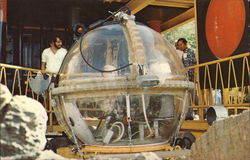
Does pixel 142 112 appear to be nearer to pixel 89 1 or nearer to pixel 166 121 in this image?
pixel 166 121

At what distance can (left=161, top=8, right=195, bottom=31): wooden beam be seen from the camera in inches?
402

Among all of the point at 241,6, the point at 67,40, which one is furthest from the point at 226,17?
the point at 67,40

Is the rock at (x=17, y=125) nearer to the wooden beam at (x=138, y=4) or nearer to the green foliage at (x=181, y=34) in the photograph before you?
the wooden beam at (x=138, y=4)

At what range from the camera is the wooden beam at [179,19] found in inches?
402

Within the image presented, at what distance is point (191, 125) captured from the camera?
5.38 m

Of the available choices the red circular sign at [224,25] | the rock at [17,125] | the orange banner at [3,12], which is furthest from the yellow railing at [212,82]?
the rock at [17,125]

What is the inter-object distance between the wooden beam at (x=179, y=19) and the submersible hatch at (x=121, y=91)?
702 cm

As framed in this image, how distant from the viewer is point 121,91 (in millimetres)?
3051

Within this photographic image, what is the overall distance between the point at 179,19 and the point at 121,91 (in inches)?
324

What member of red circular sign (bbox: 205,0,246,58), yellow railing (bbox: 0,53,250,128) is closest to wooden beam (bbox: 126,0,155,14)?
red circular sign (bbox: 205,0,246,58)

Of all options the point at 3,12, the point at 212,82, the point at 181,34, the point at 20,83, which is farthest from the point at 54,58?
the point at 181,34

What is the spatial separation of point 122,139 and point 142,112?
309 mm

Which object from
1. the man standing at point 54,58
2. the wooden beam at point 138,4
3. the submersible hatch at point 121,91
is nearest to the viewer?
the submersible hatch at point 121,91

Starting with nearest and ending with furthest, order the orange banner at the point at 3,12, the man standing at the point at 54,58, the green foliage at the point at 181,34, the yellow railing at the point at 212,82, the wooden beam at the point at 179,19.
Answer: the yellow railing at the point at 212,82 → the man standing at the point at 54,58 → the orange banner at the point at 3,12 → the wooden beam at the point at 179,19 → the green foliage at the point at 181,34
